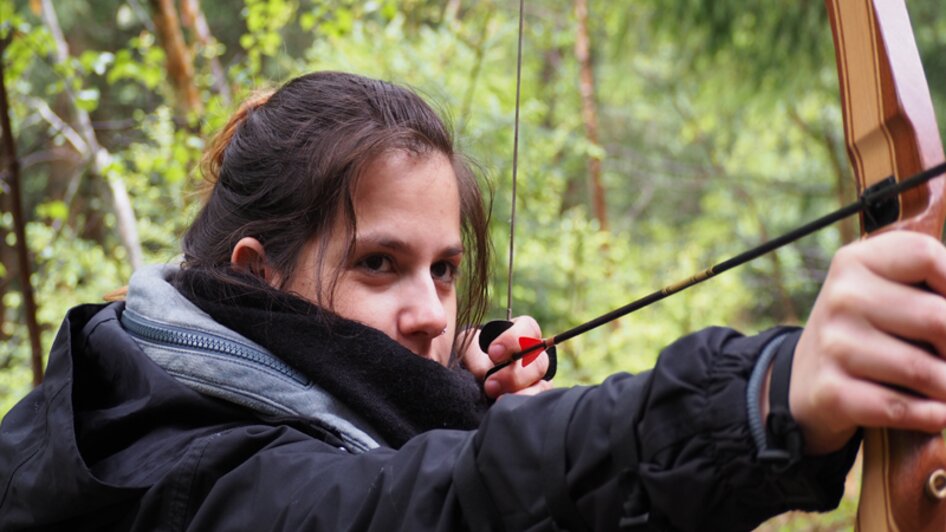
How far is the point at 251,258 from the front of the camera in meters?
1.69

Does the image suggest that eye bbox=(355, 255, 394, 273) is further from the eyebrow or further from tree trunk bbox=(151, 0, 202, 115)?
tree trunk bbox=(151, 0, 202, 115)

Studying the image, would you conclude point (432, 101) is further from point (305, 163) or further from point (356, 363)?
point (356, 363)

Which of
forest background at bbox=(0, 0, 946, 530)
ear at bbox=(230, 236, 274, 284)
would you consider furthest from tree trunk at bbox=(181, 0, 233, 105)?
ear at bbox=(230, 236, 274, 284)

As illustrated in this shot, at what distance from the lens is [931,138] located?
3.44 ft

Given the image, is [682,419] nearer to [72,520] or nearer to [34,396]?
[72,520]

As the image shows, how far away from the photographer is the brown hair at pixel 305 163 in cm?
162

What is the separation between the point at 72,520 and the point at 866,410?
3.58ft

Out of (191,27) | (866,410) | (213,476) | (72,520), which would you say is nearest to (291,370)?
(213,476)

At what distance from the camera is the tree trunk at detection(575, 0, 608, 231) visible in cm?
1000

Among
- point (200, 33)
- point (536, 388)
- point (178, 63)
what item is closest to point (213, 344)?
point (536, 388)

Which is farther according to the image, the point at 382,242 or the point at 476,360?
the point at 476,360

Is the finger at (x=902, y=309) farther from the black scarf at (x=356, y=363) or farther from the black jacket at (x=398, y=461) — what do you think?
the black scarf at (x=356, y=363)

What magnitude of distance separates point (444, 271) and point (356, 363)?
29cm

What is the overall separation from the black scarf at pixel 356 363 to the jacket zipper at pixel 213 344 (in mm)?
15
